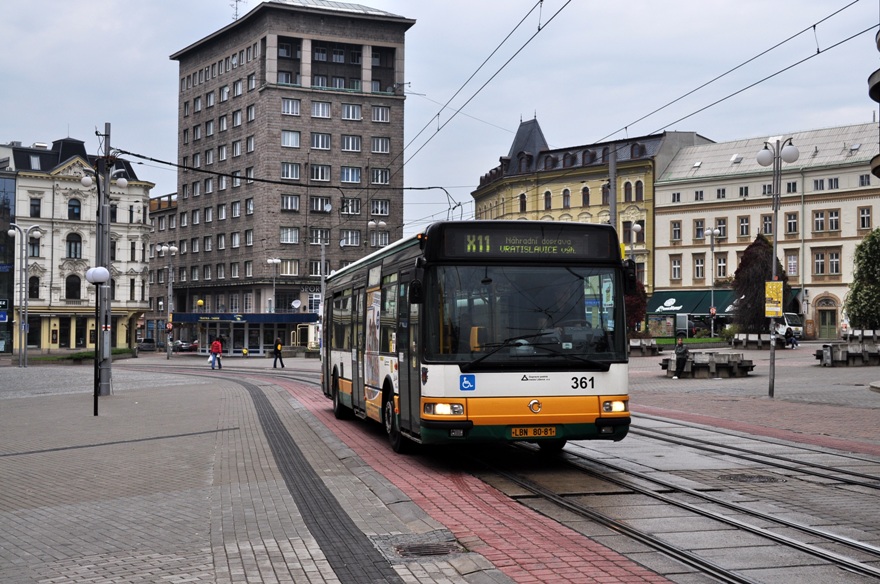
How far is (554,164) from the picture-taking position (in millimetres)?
88938

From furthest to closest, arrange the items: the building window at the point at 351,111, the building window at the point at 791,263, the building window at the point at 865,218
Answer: the building window at the point at 351,111 → the building window at the point at 791,263 → the building window at the point at 865,218

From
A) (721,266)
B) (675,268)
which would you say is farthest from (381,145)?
(721,266)

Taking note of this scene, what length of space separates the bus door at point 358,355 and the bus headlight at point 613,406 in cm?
561

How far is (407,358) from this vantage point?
13289mm

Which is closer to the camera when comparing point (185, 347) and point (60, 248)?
point (185, 347)

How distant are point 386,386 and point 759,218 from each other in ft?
225

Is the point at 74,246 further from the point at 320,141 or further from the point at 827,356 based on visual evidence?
the point at 827,356

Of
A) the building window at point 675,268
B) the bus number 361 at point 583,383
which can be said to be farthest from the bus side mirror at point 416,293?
the building window at point 675,268

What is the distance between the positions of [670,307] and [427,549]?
76.0 meters

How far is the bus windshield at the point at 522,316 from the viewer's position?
12.2m

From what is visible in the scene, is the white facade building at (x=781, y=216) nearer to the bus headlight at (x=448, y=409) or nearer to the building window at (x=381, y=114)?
the building window at (x=381, y=114)

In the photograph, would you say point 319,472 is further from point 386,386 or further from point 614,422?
point 614,422

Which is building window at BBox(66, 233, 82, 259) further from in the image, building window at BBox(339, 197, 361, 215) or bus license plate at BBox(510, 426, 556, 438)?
bus license plate at BBox(510, 426, 556, 438)

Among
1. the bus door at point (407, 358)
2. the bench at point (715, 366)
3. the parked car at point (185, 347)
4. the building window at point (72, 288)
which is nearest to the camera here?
the bus door at point (407, 358)
